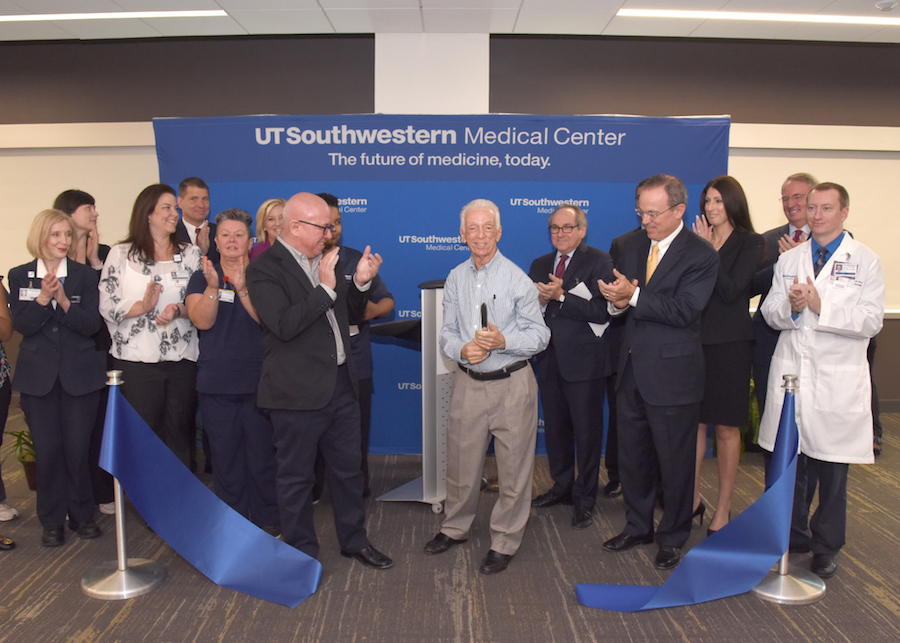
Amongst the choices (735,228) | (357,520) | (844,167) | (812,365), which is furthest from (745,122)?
(357,520)

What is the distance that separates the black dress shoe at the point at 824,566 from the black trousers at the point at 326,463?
2.03 metres

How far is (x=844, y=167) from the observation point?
591 centimetres

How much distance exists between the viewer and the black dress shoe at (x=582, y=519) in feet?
11.2

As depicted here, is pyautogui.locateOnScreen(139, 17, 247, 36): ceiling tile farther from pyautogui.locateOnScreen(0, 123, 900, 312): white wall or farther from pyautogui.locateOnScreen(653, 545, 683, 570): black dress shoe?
pyautogui.locateOnScreen(653, 545, 683, 570): black dress shoe

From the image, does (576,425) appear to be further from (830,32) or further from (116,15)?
(116,15)

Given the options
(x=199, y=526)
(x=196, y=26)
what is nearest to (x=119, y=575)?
(x=199, y=526)

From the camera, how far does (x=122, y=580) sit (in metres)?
2.72

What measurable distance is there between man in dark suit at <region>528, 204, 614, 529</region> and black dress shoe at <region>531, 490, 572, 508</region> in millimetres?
25

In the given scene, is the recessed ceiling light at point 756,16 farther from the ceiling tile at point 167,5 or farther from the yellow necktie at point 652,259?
the ceiling tile at point 167,5

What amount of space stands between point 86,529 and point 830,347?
12.0 feet

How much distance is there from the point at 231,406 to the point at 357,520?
828 millimetres

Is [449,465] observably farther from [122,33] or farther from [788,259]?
[122,33]

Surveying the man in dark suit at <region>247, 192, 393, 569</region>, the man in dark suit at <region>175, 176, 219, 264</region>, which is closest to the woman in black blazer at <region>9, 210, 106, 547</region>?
the man in dark suit at <region>175, 176, 219, 264</region>

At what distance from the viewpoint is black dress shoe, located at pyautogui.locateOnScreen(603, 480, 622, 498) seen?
154 inches
